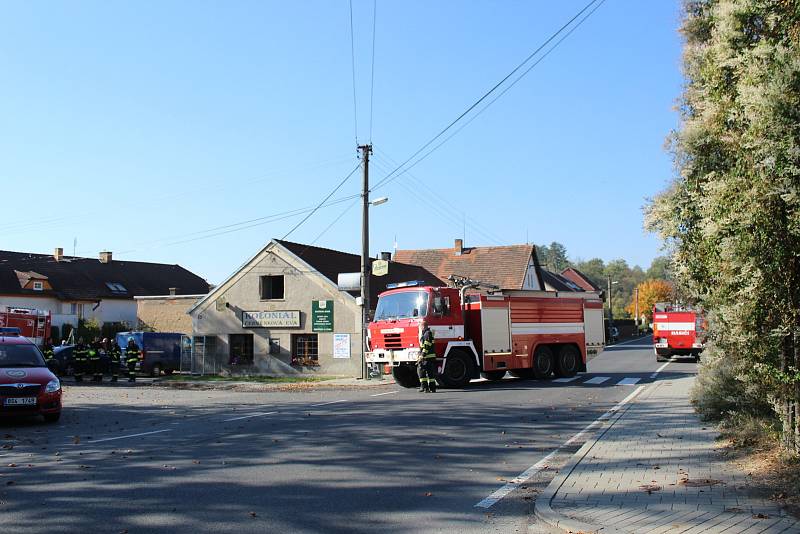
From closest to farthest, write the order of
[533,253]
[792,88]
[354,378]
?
[792,88] < [354,378] < [533,253]

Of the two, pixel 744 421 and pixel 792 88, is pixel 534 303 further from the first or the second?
pixel 792 88

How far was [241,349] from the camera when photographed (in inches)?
1351

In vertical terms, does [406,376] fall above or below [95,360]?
below

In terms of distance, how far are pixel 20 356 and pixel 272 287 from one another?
2030 centimetres

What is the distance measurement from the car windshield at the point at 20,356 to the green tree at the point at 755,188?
40.8 feet

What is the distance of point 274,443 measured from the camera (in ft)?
34.1

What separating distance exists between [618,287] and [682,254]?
15109cm

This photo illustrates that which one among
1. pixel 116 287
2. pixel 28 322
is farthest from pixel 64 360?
pixel 116 287

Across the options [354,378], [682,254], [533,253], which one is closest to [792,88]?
[682,254]

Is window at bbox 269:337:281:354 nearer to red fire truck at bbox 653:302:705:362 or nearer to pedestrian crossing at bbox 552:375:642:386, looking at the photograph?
pedestrian crossing at bbox 552:375:642:386

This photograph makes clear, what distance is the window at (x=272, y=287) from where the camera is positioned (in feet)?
112

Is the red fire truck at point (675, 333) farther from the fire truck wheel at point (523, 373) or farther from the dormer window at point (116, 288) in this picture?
the dormer window at point (116, 288)

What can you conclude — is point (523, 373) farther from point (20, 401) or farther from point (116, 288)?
point (116, 288)

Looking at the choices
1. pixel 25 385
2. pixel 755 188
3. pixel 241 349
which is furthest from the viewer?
pixel 241 349
